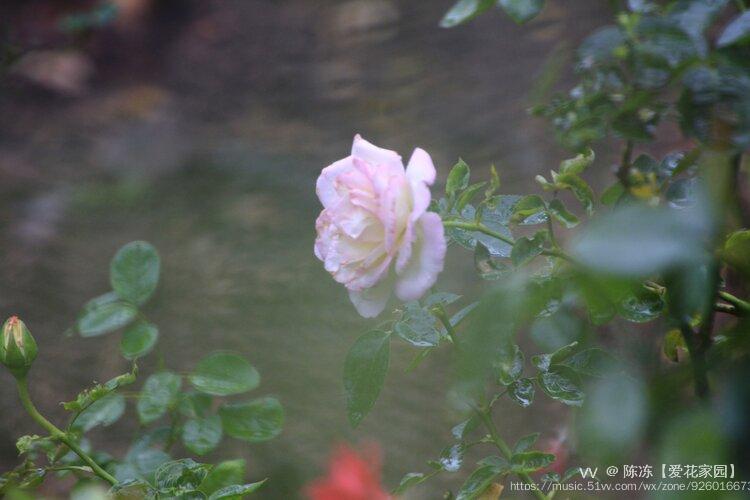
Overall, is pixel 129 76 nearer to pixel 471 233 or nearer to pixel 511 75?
pixel 511 75

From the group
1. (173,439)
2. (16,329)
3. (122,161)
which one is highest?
(16,329)

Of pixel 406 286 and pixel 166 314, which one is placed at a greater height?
pixel 406 286

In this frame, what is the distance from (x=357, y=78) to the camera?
9.65 ft

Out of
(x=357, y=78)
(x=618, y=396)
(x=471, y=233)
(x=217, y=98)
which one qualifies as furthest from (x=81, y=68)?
(x=618, y=396)

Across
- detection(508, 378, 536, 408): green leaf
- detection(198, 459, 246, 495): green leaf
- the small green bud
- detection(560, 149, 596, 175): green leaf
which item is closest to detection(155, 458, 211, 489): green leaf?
detection(198, 459, 246, 495): green leaf

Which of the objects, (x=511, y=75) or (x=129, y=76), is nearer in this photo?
(x=511, y=75)

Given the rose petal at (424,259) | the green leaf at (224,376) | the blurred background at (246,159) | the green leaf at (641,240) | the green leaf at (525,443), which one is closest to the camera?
the green leaf at (641,240)

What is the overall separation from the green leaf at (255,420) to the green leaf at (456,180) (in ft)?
0.89

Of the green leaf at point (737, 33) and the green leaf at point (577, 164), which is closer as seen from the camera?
the green leaf at point (737, 33)

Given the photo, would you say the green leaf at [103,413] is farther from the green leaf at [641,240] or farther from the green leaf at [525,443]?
the green leaf at [641,240]

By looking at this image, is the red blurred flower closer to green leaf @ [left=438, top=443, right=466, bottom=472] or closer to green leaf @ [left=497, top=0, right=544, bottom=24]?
green leaf @ [left=438, top=443, right=466, bottom=472]

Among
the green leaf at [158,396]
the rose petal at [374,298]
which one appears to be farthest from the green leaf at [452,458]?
the green leaf at [158,396]

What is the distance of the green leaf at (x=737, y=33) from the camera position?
1.17 ft

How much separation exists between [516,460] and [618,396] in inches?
9.5
